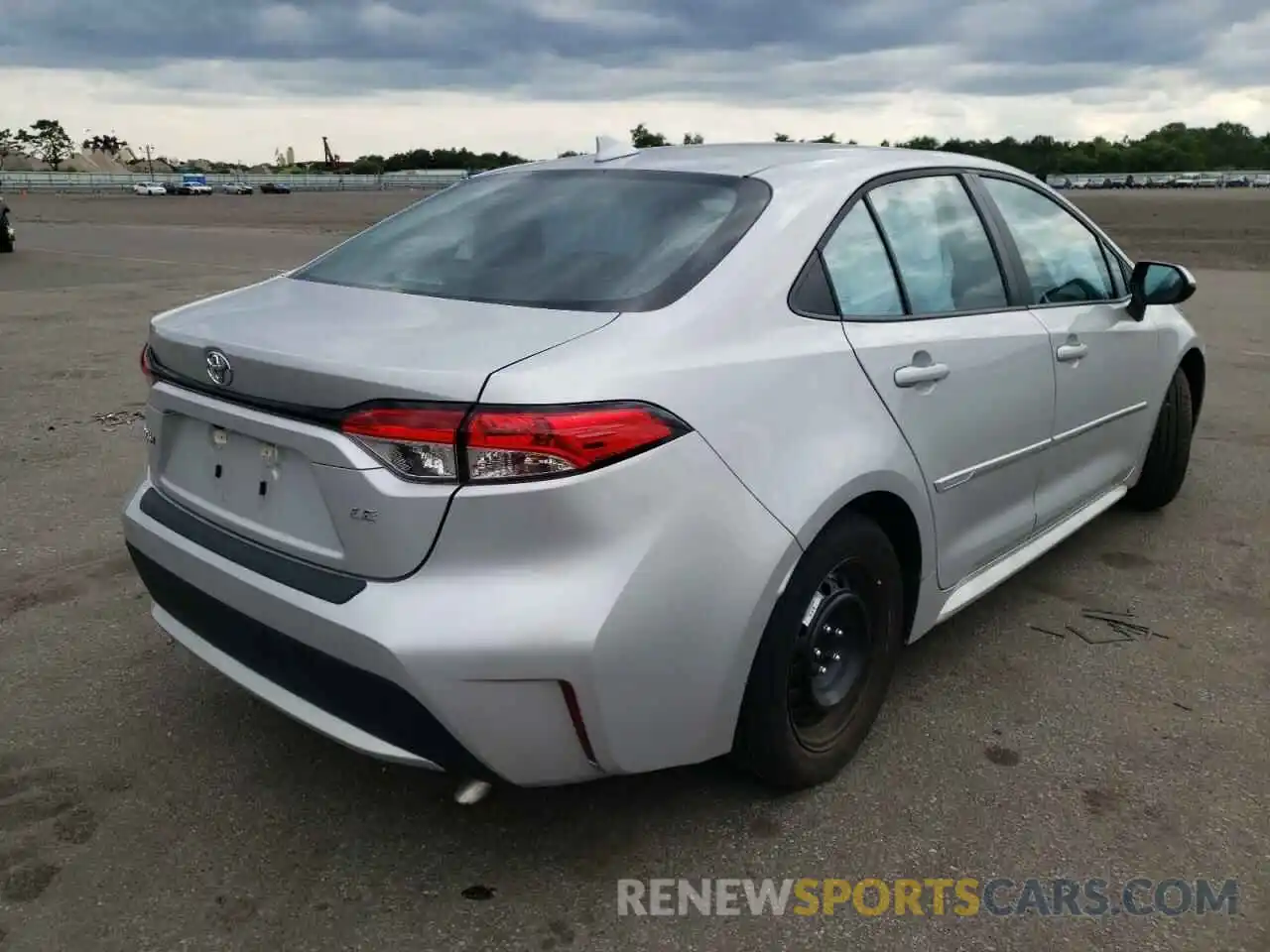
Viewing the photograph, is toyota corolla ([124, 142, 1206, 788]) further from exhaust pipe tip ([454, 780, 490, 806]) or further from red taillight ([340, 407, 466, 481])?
exhaust pipe tip ([454, 780, 490, 806])

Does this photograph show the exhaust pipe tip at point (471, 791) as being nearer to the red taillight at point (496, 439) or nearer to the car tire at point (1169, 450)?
the red taillight at point (496, 439)

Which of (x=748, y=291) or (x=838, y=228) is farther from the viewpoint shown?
(x=838, y=228)

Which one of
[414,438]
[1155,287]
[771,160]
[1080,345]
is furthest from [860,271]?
[1155,287]

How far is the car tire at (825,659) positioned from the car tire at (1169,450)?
2305 millimetres

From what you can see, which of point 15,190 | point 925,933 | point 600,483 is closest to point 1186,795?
point 925,933

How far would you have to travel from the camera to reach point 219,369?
2.42 metres

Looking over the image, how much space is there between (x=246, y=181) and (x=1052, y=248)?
96.1m

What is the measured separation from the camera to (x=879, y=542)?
2.76m

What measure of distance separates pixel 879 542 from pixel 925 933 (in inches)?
37.0

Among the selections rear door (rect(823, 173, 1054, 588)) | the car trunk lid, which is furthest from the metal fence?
the car trunk lid

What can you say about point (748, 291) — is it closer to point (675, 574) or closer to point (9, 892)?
point (675, 574)

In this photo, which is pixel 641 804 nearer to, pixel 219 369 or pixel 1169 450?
pixel 219 369

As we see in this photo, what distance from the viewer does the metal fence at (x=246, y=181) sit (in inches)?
3093

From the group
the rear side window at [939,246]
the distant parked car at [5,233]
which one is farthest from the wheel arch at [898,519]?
the distant parked car at [5,233]
